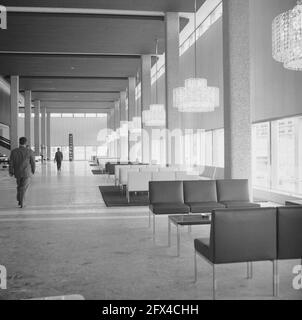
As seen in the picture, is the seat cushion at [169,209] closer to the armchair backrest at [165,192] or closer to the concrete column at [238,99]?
the armchair backrest at [165,192]

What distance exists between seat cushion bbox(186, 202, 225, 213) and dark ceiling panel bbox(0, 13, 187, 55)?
352 inches

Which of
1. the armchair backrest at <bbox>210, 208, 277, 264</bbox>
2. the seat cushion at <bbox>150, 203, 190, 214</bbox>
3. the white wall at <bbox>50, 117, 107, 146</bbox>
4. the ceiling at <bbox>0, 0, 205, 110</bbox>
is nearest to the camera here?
the armchair backrest at <bbox>210, 208, 277, 264</bbox>

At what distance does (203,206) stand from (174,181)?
796 mm

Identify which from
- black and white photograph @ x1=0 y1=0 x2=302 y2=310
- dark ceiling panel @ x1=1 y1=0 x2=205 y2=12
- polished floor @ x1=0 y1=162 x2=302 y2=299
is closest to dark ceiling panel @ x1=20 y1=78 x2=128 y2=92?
black and white photograph @ x1=0 y1=0 x2=302 y2=310

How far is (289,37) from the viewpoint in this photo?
5016mm

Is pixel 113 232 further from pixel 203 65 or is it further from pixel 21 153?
pixel 203 65

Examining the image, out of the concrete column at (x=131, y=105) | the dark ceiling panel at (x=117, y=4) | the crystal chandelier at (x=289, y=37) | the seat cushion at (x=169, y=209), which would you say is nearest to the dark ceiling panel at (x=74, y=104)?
the concrete column at (x=131, y=105)

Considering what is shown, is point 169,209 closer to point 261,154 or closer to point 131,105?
point 261,154

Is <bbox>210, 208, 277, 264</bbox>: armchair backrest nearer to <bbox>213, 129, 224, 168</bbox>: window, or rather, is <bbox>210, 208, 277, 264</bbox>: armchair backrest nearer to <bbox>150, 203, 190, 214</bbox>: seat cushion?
<bbox>150, 203, 190, 214</bbox>: seat cushion

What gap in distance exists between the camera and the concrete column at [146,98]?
19.5m

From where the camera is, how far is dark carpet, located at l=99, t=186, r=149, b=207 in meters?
11.1

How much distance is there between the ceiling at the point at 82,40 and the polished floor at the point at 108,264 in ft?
24.1
